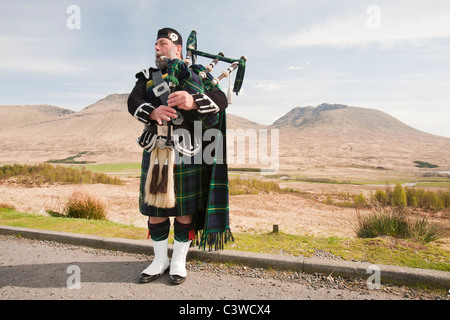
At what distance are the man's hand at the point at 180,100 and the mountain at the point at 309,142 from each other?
90.3 ft

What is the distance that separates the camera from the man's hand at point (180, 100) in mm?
2295

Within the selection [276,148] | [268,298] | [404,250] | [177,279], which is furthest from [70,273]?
[276,148]

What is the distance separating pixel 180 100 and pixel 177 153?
510 millimetres

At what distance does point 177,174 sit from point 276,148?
143ft

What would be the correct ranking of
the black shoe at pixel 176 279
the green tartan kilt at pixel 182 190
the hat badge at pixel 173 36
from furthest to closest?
the hat badge at pixel 173 36 < the green tartan kilt at pixel 182 190 < the black shoe at pixel 176 279

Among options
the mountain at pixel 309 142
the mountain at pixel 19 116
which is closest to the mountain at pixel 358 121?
the mountain at pixel 309 142

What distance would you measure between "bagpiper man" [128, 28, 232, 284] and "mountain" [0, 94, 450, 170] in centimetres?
2704

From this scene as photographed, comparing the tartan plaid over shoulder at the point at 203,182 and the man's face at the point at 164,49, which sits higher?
the man's face at the point at 164,49

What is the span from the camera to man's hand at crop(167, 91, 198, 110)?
229 centimetres

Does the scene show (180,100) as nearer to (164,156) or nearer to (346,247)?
(164,156)

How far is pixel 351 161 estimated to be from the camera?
33.7 m

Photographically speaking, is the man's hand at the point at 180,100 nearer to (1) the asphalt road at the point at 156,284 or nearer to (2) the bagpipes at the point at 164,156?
(2) the bagpipes at the point at 164,156

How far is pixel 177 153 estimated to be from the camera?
256 cm

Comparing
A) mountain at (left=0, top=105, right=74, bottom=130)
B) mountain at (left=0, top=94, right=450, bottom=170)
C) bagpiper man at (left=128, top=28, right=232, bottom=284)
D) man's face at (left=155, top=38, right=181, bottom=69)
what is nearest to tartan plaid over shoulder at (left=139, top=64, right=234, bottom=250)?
bagpiper man at (left=128, top=28, right=232, bottom=284)
